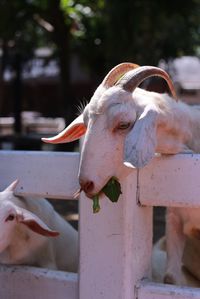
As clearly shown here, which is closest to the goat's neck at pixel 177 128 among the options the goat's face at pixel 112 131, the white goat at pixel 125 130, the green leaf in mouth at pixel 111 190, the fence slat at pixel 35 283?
the white goat at pixel 125 130

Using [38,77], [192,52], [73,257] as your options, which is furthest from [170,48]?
[73,257]

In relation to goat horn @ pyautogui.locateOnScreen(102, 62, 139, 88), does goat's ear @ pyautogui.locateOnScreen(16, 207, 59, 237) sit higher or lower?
lower

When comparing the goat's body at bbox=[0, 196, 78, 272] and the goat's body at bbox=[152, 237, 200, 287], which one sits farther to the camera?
the goat's body at bbox=[0, 196, 78, 272]

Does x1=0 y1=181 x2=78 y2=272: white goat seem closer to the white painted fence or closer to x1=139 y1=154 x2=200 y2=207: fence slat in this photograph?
the white painted fence

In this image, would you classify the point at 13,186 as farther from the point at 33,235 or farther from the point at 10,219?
the point at 33,235

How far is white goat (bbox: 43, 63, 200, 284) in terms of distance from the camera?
292 centimetres

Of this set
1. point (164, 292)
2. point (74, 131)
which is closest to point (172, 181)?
point (164, 292)

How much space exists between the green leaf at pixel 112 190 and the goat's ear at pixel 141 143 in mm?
259

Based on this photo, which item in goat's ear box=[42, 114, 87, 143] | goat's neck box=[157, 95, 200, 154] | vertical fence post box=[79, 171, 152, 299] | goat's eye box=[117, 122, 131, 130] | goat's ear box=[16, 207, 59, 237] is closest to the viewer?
goat's eye box=[117, 122, 131, 130]

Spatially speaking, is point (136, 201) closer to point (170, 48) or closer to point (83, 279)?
point (83, 279)

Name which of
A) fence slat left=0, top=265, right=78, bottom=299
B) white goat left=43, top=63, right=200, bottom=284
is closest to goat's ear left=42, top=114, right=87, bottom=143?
white goat left=43, top=63, right=200, bottom=284

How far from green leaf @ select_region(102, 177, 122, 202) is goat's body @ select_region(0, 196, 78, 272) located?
1033 mm

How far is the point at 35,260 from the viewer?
13.9 ft

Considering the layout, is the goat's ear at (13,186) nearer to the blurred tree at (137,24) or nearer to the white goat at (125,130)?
the white goat at (125,130)
